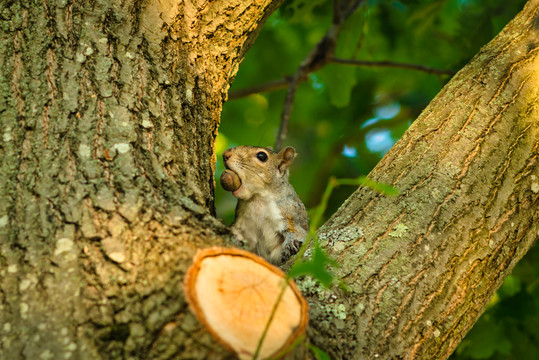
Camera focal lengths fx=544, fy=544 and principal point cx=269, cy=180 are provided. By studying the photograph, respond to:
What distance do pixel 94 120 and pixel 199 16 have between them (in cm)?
82

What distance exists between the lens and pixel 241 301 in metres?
1.58

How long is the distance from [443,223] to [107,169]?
136 cm

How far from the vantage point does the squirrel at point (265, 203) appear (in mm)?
3707

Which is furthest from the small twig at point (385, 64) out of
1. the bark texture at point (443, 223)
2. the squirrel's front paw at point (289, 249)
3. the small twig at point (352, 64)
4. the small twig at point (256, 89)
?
the squirrel's front paw at point (289, 249)

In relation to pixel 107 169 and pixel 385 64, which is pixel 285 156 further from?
pixel 107 169

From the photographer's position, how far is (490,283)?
228 centimetres

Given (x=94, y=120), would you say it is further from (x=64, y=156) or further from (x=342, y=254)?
(x=342, y=254)

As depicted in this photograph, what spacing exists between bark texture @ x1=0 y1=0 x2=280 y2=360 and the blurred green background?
193 cm

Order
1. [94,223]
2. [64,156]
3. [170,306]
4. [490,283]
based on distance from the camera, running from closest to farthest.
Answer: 1. [170,306]
2. [94,223]
3. [64,156]
4. [490,283]

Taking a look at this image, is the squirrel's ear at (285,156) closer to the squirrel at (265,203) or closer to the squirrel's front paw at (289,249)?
the squirrel at (265,203)

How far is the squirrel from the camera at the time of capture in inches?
146

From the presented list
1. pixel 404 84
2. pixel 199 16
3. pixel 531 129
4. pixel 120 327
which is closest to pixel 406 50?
pixel 404 84

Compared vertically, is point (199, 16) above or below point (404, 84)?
below

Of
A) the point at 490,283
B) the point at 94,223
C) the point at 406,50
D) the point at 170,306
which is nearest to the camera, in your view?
the point at 170,306
